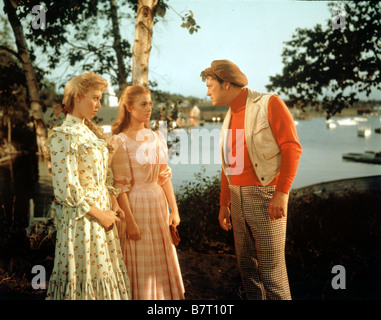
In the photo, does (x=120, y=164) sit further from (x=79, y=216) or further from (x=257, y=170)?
(x=257, y=170)

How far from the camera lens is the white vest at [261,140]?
2719 millimetres

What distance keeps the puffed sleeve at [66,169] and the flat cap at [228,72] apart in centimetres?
132

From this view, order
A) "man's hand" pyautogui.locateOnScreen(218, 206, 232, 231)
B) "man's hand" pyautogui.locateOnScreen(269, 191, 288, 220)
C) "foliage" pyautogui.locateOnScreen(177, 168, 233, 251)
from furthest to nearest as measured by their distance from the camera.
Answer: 1. "foliage" pyautogui.locateOnScreen(177, 168, 233, 251)
2. "man's hand" pyautogui.locateOnScreen(218, 206, 232, 231)
3. "man's hand" pyautogui.locateOnScreen(269, 191, 288, 220)

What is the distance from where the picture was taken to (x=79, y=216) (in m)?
2.45

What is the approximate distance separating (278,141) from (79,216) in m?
1.65

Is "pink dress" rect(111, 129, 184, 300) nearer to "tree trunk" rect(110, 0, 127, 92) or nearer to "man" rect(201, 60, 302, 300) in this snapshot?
"man" rect(201, 60, 302, 300)

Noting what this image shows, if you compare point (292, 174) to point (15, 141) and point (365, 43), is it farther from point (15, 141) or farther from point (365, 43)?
point (15, 141)

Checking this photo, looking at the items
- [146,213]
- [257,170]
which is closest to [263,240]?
[257,170]

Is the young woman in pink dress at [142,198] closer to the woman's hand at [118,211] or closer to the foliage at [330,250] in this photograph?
the woman's hand at [118,211]

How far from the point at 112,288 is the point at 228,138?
1.59 metres

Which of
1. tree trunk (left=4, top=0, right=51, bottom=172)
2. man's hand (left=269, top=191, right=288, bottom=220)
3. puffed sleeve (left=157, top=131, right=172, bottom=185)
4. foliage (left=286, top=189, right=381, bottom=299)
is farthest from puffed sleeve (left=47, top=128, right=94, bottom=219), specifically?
foliage (left=286, top=189, right=381, bottom=299)

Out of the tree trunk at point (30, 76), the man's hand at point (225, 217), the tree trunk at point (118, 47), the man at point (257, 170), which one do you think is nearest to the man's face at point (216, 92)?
the man at point (257, 170)

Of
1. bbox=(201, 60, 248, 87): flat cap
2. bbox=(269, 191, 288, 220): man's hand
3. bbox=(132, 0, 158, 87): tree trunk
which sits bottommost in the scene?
bbox=(269, 191, 288, 220): man's hand

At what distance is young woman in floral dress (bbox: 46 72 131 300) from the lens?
2.39 m
